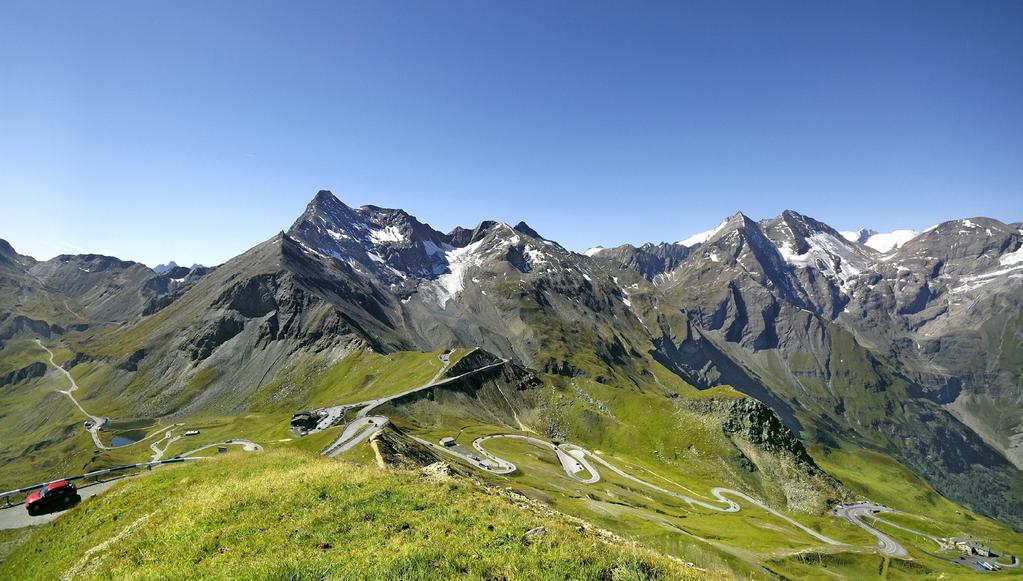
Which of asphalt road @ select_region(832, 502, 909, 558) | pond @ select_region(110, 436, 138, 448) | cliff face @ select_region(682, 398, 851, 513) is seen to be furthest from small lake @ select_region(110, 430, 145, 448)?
asphalt road @ select_region(832, 502, 909, 558)

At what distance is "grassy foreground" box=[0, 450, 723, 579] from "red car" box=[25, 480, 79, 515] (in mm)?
5369

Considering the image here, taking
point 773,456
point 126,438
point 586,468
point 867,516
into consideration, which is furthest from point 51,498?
point 867,516

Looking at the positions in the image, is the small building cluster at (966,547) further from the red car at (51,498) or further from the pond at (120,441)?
the pond at (120,441)

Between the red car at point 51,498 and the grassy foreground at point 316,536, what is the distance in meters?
5.37

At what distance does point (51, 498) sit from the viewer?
106ft

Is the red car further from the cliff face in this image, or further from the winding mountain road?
the cliff face

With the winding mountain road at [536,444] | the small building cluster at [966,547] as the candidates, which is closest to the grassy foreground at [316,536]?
the winding mountain road at [536,444]

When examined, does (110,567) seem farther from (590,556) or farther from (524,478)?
(524,478)

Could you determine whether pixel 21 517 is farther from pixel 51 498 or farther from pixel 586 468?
pixel 586 468

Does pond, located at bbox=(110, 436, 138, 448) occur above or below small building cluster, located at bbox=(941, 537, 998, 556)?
above

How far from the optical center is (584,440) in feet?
591

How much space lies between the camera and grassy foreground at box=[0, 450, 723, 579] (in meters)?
16.2

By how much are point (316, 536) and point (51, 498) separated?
28597 mm

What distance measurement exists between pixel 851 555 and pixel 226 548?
127 m
